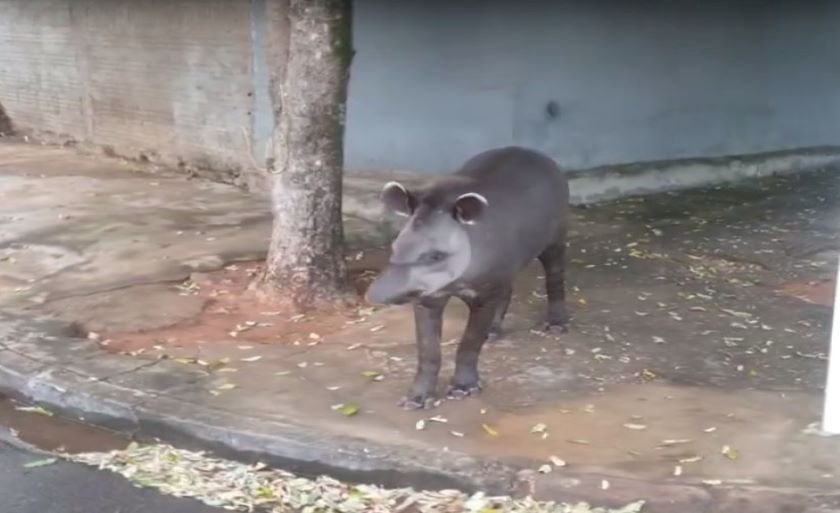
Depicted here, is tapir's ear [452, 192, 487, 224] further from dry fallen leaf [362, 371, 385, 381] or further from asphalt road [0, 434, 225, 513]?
asphalt road [0, 434, 225, 513]

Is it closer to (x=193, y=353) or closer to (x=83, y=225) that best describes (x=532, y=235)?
(x=193, y=353)

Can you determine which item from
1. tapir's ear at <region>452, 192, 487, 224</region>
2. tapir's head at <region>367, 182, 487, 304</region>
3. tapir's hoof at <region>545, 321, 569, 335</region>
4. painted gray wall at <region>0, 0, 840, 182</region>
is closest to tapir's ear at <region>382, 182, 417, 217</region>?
tapir's head at <region>367, 182, 487, 304</region>

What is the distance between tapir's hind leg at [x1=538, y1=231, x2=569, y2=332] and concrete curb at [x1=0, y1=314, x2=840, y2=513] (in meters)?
1.75

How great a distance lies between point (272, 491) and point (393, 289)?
958 mm

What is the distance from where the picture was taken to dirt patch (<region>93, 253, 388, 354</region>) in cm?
599

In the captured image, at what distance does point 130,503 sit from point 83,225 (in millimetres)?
5094

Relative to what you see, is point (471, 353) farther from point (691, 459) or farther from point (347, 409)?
point (691, 459)

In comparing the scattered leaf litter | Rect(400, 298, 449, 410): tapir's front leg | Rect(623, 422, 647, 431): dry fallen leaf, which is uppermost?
Rect(400, 298, 449, 410): tapir's front leg

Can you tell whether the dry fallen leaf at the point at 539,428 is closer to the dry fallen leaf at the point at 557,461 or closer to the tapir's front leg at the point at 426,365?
the dry fallen leaf at the point at 557,461

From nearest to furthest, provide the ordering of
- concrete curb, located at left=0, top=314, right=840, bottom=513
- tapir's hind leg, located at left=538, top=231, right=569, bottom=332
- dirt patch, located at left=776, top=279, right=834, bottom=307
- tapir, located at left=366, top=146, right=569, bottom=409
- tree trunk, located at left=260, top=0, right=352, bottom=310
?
concrete curb, located at left=0, top=314, right=840, bottom=513
tapir, located at left=366, top=146, right=569, bottom=409
tapir's hind leg, located at left=538, top=231, right=569, bottom=332
tree trunk, located at left=260, top=0, right=352, bottom=310
dirt patch, located at left=776, top=279, right=834, bottom=307

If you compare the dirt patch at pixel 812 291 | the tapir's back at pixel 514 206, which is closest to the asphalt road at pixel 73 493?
the tapir's back at pixel 514 206

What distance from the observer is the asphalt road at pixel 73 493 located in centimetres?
425

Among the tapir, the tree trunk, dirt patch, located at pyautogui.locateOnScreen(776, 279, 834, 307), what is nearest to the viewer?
the tapir

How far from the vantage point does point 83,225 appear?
29.3ft
